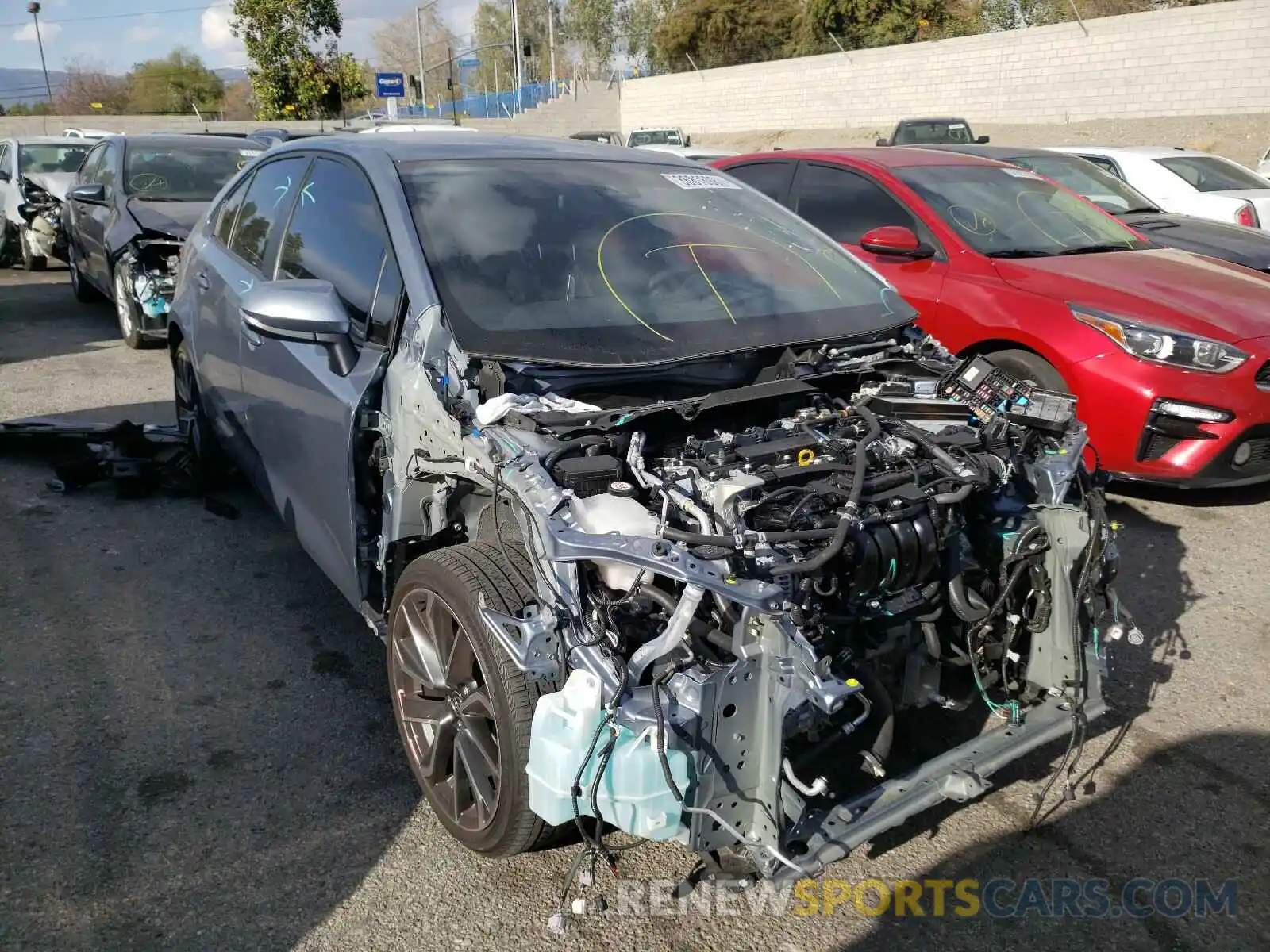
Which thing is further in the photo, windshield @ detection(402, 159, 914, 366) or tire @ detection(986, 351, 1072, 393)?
tire @ detection(986, 351, 1072, 393)

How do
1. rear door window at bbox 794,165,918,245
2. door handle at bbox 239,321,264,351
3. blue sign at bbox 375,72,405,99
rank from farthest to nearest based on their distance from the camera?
blue sign at bbox 375,72,405,99, rear door window at bbox 794,165,918,245, door handle at bbox 239,321,264,351

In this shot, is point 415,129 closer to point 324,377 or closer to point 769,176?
point 769,176

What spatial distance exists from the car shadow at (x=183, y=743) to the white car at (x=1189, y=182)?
9.13 metres

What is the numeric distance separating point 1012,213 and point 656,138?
56.1 ft

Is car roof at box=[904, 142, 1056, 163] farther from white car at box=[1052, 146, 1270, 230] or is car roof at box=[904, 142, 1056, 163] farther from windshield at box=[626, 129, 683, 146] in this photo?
windshield at box=[626, 129, 683, 146]

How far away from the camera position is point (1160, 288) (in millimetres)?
5051

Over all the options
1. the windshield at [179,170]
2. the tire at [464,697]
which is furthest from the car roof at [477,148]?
the windshield at [179,170]

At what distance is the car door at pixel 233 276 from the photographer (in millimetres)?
4023

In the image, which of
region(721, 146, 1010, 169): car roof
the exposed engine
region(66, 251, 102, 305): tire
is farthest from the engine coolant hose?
region(66, 251, 102, 305): tire

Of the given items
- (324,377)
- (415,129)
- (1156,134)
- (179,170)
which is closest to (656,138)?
(1156,134)

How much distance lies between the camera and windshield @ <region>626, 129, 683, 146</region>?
2158cm

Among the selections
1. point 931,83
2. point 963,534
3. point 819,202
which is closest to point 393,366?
point 963,534

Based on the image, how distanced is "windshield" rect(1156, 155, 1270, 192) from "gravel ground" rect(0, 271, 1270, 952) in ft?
23.8

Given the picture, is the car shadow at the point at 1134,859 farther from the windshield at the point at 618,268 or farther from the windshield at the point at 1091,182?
the windshield at the point at 1091,182
